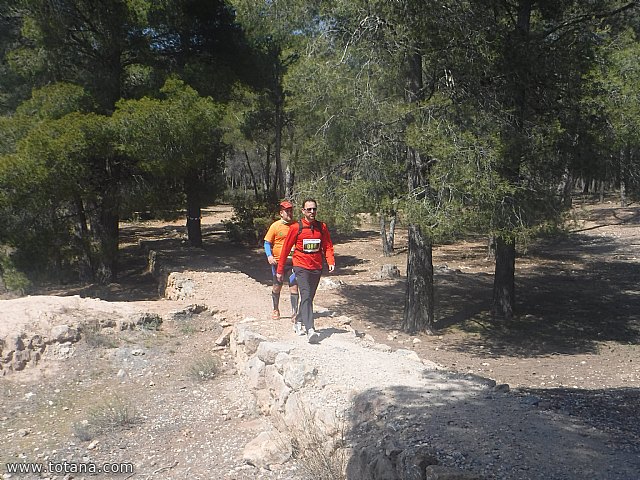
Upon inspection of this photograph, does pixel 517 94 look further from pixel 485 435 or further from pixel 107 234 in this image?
pixel 107 234

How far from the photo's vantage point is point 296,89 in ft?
35.1

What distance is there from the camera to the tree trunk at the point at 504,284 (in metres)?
12.7

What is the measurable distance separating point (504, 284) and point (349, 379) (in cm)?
781

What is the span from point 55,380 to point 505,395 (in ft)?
20.1

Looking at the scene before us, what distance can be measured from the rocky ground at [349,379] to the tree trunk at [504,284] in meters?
0.41

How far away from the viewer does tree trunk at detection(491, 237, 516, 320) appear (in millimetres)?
12656

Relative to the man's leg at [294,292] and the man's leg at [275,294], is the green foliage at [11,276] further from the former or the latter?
the man's leg at [294,292]

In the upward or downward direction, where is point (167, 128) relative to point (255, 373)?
upward

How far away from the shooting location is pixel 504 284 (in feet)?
42.1

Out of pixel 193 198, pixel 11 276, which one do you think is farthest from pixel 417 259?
pixel 193 198

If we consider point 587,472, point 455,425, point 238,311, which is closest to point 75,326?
point 238,311

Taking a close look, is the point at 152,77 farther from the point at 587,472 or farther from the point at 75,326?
the point at 587,472

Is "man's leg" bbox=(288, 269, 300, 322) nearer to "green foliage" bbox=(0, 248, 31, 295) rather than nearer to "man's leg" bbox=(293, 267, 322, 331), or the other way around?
"man's leg" bbox=(293, 267, 322, 331)

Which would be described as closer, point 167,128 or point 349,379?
point 349,379
